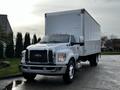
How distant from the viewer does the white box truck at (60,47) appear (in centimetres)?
1042

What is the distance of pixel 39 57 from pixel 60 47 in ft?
3.48

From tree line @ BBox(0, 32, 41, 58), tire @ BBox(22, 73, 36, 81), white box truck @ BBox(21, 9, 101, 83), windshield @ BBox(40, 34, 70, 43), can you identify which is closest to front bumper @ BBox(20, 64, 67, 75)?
white box truck @ BBox(21, 9, 101, 83)

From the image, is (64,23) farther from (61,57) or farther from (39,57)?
(39,57)

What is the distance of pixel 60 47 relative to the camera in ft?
35.9

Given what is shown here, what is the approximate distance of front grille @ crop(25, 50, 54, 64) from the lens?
34.2ft

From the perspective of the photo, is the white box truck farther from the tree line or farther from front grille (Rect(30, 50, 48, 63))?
the tree line

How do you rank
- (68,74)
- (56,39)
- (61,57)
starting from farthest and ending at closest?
(56,39) → (68,74) → (61,57)

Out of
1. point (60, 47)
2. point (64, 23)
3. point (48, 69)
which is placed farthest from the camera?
point (64, 23)

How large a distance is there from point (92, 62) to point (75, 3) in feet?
19.6

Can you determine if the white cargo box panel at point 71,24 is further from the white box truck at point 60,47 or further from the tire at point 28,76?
the tire at point 28,76

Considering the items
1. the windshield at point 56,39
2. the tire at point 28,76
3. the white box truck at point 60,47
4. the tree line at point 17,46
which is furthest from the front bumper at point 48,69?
the tree line at point 17,46

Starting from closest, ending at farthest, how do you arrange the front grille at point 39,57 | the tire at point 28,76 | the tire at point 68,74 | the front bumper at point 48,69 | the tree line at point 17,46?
the front bumper at point 48,69
the front grille at point 39,57
the tire at point 68,74
the tire at point 28,76
the tree line at point 17,46

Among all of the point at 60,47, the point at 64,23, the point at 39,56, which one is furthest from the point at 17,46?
the point at 39,56

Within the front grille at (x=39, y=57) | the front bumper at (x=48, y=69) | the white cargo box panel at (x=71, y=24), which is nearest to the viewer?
the front bumper at (x=48, y=69)
